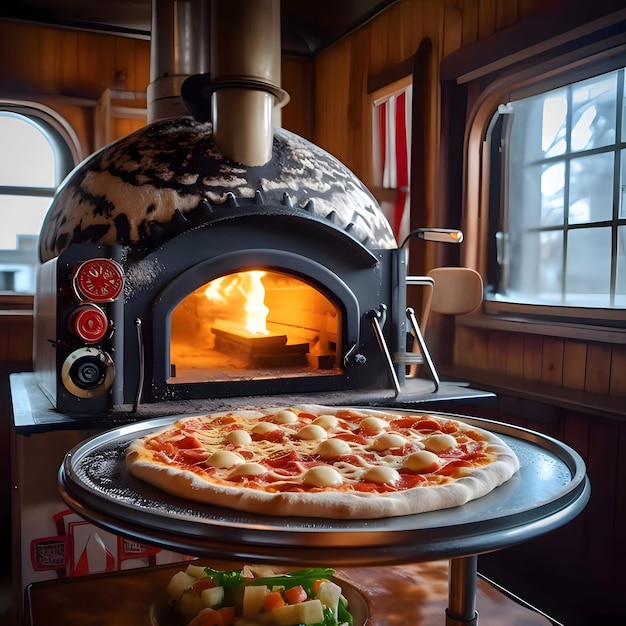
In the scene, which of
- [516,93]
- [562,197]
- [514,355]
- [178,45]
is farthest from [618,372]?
[178,45]

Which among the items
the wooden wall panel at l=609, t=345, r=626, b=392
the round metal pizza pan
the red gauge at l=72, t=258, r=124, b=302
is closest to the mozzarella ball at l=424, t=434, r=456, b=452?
the round metal pizza pan

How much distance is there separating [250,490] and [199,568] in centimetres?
60

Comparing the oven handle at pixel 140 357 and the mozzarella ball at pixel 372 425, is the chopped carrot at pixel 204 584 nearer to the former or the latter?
the mozzarella ball at pixel 372 425

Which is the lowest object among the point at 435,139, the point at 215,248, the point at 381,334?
the point at 381,334

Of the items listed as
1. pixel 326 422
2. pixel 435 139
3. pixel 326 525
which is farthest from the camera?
pixel 435 139

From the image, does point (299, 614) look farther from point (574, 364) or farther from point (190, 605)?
point (574, 364)

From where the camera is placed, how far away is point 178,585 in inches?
59.3

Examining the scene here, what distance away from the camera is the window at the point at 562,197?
2885 millimetres

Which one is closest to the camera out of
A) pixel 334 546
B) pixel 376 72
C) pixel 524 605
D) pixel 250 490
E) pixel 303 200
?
pixel 334 546

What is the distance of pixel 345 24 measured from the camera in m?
4.30

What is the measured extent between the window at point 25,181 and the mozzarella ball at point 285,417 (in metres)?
3.08

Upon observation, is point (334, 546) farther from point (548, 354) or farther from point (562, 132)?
point (562, 132)

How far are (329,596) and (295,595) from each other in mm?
72

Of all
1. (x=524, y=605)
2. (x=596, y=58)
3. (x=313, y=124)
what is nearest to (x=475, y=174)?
(x=596, y=58)
